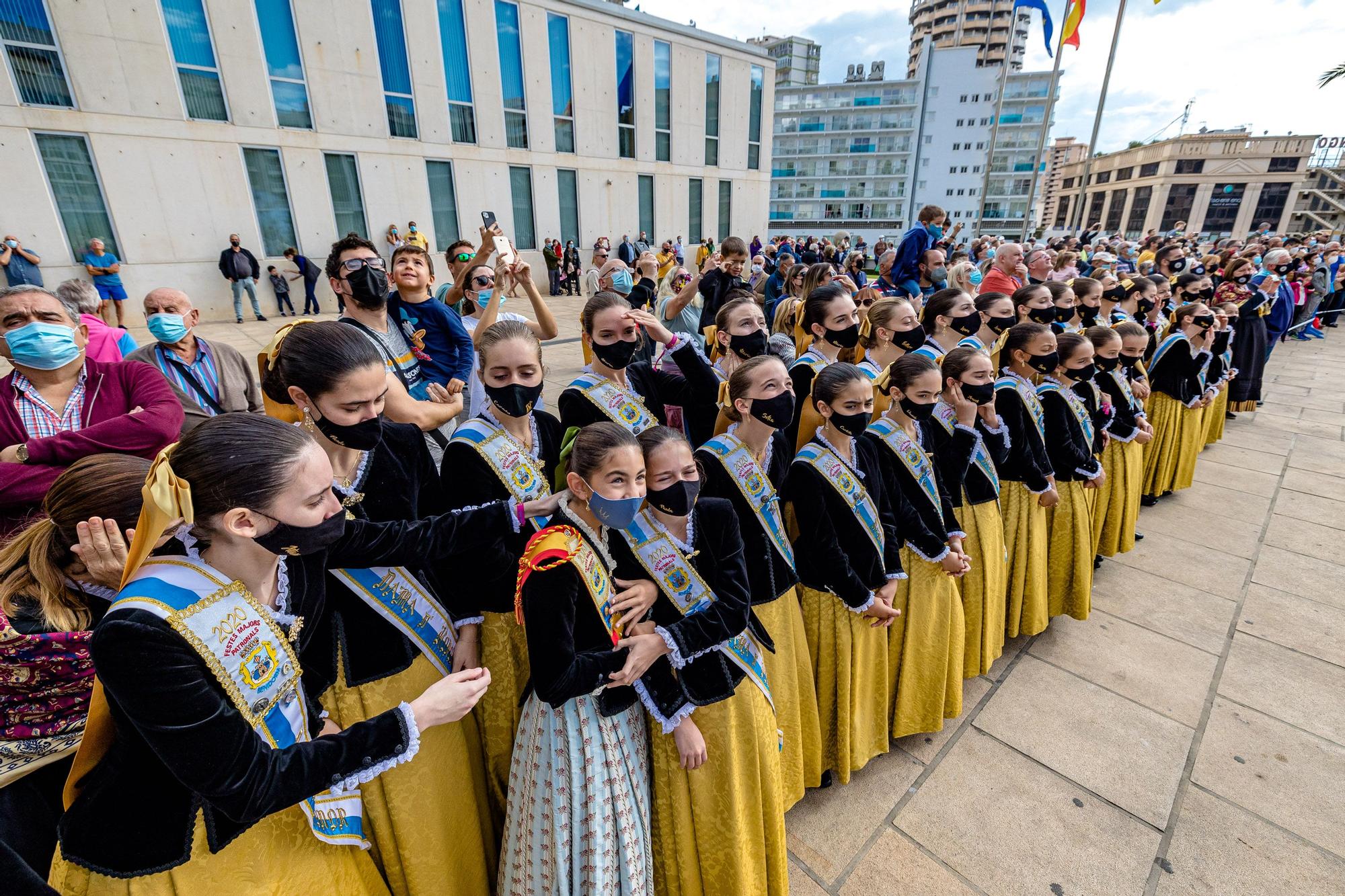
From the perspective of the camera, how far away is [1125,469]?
4508 mm

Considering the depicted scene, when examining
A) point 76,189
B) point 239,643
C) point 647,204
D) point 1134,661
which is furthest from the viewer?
point 647,204

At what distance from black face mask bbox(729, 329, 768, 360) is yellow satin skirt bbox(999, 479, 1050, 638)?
1708mm

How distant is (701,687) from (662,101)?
2230 cm

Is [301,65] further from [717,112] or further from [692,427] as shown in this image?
[692,427]

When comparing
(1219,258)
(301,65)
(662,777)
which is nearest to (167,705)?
(662,777)

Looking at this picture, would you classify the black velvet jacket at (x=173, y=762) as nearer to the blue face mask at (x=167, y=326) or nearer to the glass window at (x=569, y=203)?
the blue face mask at (x=167, y=326)

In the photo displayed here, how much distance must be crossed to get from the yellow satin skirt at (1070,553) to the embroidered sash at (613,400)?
9.20 ft

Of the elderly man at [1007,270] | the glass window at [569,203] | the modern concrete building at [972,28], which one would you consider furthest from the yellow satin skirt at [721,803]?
the modern concrete building at [972,28]

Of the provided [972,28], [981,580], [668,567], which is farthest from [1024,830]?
[972,28]

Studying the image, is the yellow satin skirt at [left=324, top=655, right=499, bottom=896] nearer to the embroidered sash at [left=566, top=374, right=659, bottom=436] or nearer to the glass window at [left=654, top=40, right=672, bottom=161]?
the embroidered sash at [left=566, top=374, right=659, bottom=436]

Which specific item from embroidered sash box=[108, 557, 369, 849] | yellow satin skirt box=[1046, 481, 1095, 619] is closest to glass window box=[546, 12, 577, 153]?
yellow satin skirt box=[1046, 481, 1095, 619]

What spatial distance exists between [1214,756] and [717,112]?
23.3 m

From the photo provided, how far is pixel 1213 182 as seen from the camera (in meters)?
53.1

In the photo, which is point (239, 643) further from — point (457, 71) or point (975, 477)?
point (457, 71)
